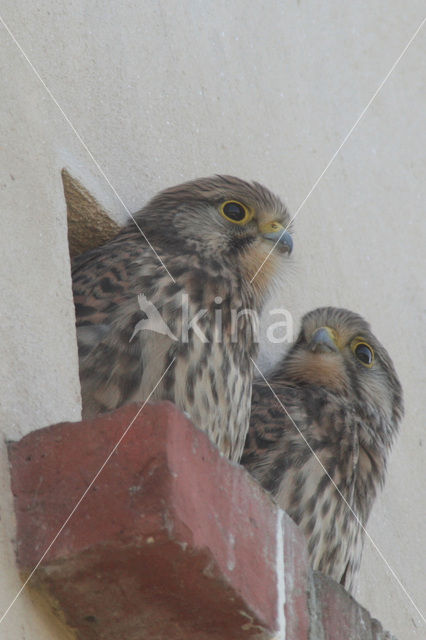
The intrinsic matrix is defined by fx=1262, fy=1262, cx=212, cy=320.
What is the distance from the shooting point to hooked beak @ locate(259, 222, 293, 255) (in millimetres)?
3504

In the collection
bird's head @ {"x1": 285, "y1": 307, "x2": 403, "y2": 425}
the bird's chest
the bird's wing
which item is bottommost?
the bird's chest

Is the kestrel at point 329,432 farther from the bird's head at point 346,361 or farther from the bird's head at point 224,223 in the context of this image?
the bird's head at point 224,223

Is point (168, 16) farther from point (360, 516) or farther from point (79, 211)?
point (360, 516)

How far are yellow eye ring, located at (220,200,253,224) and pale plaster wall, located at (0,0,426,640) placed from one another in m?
0.20

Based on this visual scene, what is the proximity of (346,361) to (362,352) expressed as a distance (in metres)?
0.07

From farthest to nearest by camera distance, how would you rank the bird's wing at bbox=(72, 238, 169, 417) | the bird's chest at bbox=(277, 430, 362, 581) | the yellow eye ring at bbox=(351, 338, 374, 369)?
the yellow eye ring at bbox=(351, 338, 374, 369), the bird's chest at bbox=(277, 430, 362, 581), the bird's wing at bbox=(72, 238, 169, 417)

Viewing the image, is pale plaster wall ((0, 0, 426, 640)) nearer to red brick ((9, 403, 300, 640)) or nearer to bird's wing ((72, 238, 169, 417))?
red brick ((9, 403, 300, 640))

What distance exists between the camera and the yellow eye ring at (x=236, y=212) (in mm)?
3498

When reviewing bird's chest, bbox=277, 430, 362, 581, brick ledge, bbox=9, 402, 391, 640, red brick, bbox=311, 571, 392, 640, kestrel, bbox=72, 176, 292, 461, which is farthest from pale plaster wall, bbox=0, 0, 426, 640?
red brick, bbox=311, 571, 392, 640

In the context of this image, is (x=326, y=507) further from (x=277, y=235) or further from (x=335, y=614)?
(x=335, y=614)

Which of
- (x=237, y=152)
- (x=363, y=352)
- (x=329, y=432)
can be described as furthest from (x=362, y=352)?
(x=237, y=152)

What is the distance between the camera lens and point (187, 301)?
298 cm

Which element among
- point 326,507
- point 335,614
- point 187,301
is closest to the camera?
point 335,614

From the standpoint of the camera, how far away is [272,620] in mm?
2148
